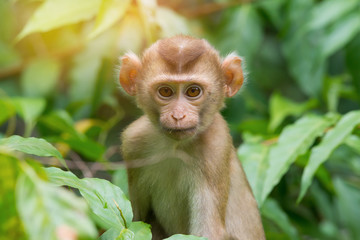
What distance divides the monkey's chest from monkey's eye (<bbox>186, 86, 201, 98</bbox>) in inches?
22.5

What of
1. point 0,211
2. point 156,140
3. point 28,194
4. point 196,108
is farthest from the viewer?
point 156,140

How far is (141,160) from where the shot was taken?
462 centimetres

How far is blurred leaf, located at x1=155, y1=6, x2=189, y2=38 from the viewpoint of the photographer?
5794 millimetres

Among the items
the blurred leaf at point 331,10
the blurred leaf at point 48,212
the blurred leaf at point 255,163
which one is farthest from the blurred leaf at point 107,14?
the blurred leaf at point 48,212

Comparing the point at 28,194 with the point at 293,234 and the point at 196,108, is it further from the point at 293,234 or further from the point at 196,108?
the point at 293,234

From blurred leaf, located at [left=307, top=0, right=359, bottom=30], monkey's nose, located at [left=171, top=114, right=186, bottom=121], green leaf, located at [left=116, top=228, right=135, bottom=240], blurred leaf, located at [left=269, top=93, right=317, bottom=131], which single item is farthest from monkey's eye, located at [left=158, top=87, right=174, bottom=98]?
blurred leaf, located at [left=307, top=0, right=359, bottom=30]

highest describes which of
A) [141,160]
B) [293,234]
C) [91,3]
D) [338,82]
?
[91,3]

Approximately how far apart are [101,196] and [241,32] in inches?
188

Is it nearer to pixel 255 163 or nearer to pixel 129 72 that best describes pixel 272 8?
pixel 255 163

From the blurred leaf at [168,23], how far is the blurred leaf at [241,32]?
969mm

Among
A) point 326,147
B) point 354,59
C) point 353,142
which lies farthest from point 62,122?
point 354,59

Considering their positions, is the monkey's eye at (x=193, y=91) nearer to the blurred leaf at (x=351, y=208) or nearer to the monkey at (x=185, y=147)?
the monkey at (x=185, y=147)

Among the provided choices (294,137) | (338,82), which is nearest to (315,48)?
(338,82)

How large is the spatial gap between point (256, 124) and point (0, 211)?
507 cm
